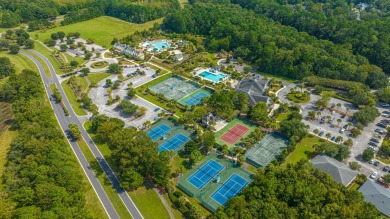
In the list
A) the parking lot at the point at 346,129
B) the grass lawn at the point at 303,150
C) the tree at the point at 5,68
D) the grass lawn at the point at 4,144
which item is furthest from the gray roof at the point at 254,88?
the tree at the point at 5,68

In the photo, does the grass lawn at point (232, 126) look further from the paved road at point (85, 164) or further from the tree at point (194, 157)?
the paved road at point (85, 164)

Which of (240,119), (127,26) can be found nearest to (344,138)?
(240,119)

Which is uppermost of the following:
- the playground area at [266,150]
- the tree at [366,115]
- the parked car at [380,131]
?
the tree at [366,115]

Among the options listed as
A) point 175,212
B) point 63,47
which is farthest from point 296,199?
point 63,47

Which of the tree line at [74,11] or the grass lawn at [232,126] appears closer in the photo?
the grass lawn at [232,126]

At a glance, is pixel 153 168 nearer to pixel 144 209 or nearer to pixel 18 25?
pixel 144 209

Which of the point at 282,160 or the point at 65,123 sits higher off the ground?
the point at 282,160

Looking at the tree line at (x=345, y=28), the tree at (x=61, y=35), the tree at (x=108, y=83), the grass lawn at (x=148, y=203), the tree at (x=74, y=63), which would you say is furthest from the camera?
the tree at (x=61, y=35)
